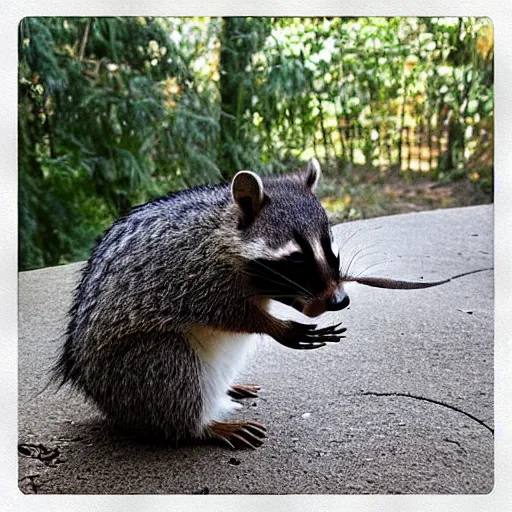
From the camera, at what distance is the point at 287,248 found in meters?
1.91

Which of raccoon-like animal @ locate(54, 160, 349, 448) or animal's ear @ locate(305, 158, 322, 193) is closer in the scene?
raccoon-like animal @ locate(54, 160, 349, 448)

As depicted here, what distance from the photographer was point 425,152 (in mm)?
2418

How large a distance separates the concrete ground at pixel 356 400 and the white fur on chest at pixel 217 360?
0.12 metres

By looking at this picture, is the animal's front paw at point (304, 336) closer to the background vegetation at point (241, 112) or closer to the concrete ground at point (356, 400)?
the concrete ground at point (356, 400)

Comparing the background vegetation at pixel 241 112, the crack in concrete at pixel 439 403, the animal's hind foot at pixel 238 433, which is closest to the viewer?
the animal's hind foot at pixel 238 433

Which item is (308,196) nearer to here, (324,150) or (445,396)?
(324,150)

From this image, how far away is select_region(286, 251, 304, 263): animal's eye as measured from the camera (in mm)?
1894

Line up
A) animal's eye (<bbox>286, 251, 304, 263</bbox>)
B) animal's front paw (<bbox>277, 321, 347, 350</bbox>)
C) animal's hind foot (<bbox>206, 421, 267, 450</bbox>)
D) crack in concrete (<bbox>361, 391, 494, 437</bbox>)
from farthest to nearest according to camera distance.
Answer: crack in concrete (<bbox>361, 391, 494, 437</bbox>) → animal's hind foot (<bbox>206, 421, 267, 450</bbox>) → animal's front paw (<bbox>277, 321, 347, 350</bbox>) → animal's eye (<bbox>286, 251, 304, 263</bbox>)

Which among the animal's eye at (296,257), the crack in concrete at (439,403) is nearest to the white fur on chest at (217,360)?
the animal's eye at (296,257)

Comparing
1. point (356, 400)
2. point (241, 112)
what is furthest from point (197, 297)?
point (241, 112)

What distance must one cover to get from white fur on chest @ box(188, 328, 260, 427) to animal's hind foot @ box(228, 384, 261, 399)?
11 centimetres

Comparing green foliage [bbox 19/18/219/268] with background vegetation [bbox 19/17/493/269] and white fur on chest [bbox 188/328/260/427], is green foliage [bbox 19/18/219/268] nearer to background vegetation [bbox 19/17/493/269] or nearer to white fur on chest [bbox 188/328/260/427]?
background vegetation [bbox 19/17/493/269]

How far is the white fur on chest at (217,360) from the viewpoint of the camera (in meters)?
2.08

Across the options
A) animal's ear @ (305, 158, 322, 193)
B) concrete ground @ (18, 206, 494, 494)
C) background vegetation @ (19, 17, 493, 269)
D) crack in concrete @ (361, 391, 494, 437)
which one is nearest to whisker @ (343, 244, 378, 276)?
concrete ground @ (18, 206, 494, 494)
